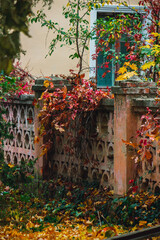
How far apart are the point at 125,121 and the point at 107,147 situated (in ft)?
2.37

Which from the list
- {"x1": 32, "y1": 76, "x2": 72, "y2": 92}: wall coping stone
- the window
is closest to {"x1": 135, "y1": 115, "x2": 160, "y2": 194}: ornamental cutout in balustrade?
{"x1": 32, "y1": 76, "x2": 72, "y2": 92}: wall coping stone

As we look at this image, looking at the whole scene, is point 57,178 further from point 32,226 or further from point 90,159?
point 32,226

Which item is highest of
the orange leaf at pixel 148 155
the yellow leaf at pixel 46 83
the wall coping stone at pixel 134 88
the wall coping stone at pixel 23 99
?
the yellow leaf at pixel 46 83

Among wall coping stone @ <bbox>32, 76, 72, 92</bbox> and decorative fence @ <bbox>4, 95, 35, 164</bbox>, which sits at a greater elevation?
wall coping stone @ <bbox>32, 76, 72, 92</bbox>

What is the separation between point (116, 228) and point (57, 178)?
2361 mm

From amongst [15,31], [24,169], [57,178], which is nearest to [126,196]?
[57,178]

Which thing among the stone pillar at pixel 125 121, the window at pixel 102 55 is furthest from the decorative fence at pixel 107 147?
the window at pixel 102 55

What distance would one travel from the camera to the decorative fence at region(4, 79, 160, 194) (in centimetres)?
625

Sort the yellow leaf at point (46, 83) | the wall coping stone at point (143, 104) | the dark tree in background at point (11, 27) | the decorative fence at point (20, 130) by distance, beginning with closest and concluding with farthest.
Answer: the dark tree in background at point (11, 27)
the wall coping stone at point (143, 104)
the yellow leaf at point (46, 83)
the decorative fence at point (20, 130)

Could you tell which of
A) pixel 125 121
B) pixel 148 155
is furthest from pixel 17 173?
pixel 148 155

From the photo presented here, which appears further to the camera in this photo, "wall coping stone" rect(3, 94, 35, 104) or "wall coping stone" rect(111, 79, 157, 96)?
"wall coping stone" rect(3, 94, 35, 104)

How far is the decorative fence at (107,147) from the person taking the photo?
625 cm

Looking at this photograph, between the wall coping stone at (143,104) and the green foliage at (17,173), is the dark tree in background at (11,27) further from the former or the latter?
the green foliage at (17,173)

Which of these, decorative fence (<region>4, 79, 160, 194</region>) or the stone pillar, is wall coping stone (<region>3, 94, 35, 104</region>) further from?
the stone pillar
